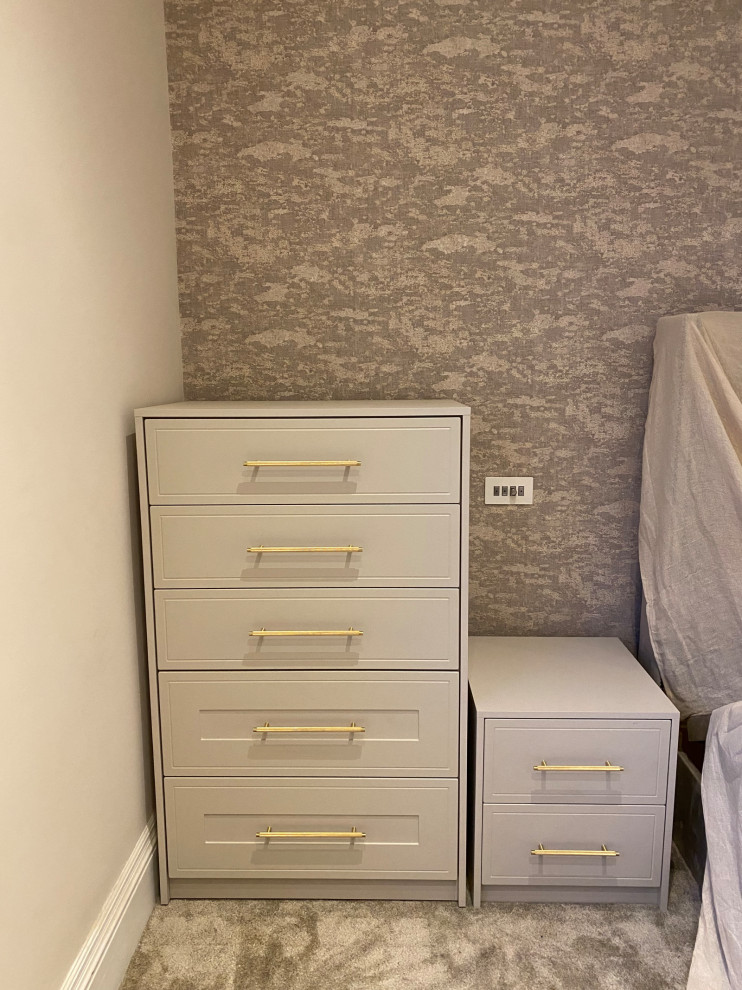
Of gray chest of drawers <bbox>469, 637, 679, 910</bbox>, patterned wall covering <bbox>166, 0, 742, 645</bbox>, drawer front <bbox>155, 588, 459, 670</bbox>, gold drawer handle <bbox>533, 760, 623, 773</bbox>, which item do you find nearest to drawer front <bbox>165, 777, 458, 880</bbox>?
gray chest of drawers <bbox>469, 637, 679, 910</bbox>

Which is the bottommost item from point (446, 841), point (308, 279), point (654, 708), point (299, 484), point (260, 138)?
point (446, 841)

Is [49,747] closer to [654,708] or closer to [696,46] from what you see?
[654,708]

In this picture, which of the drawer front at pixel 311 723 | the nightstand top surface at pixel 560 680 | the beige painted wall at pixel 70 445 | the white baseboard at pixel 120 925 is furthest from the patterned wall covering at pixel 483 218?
the white baseboard at pixel 120 925

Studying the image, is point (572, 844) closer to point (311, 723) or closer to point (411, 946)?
point (411, 946)

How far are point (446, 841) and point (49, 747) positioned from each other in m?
1.04

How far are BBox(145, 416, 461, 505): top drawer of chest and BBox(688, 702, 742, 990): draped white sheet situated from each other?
0.83 meters

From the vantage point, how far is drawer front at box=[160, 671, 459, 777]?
1893 millimetres

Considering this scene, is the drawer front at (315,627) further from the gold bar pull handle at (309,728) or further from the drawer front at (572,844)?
the drawer front at (572,844)

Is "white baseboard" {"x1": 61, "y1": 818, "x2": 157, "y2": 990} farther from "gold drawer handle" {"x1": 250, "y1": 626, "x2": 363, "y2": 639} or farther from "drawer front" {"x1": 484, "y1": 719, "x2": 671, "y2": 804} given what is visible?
"drawer front" {"x1": 484, "y1": 719, "x2": 671, "y2": 804}

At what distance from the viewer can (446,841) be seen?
1.94 metres

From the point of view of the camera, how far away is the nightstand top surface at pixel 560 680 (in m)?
1.90

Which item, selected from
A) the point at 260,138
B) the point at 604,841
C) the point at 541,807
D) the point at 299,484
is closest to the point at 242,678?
the point at 299,484

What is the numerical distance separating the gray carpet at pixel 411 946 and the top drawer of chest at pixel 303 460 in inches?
41.2

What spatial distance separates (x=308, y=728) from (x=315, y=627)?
0.85 feet
